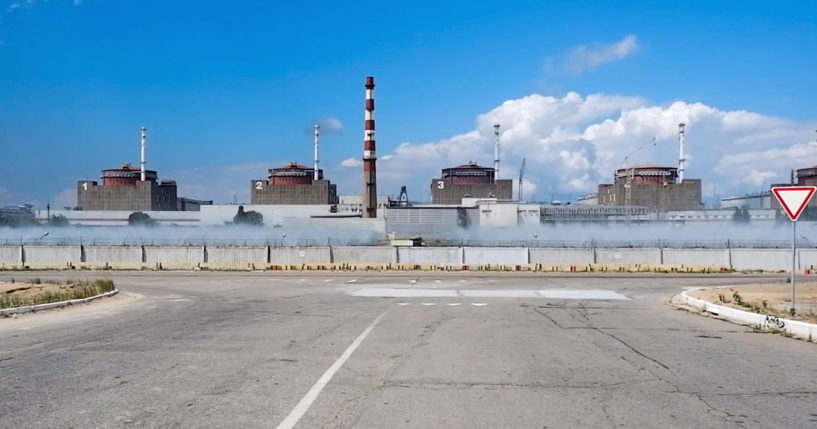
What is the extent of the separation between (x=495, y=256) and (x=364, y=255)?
1059 cm

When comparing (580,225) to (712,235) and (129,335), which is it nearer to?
(712,235)

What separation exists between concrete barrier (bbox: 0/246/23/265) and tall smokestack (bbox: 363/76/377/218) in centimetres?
4687

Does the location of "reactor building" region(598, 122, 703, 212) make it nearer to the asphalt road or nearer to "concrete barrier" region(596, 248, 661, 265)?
"concrete barrier" region(596, 248, 661, 265)

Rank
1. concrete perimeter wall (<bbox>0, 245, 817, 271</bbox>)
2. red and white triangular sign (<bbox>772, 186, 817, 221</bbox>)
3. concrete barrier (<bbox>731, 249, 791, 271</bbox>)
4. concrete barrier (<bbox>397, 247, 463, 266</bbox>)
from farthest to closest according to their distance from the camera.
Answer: concrete barrier (<bbox>397, 247, 463, 266</bbox>)
concrete perimeter wall (<bbox>0, 245, 817, 271</bbox>)
concrete barrier (<bbox>731, 249, 791, 271</bbox>)
red and white triangular sign (<bbox>772, 186, 817, 221</bbox>)

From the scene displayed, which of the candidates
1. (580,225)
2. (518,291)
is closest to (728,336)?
(518,291)

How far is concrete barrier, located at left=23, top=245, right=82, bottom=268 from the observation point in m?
59.2

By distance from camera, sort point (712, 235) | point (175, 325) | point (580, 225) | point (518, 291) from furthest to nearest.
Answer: point (580, 225)
point (712, 235)
point (518, 291)
point (175, 325)

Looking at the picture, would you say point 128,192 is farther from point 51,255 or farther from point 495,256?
point 495,256

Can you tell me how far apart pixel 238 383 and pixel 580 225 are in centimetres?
9639

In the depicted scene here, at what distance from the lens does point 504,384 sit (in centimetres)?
878

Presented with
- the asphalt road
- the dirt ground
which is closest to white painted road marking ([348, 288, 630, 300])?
the dirt ground

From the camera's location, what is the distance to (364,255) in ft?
189

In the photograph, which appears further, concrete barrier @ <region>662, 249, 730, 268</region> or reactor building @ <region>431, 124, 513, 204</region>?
reactor building @ <region>431, 124, 513, 204</region>

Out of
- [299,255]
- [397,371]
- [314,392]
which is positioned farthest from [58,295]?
[299,255]
